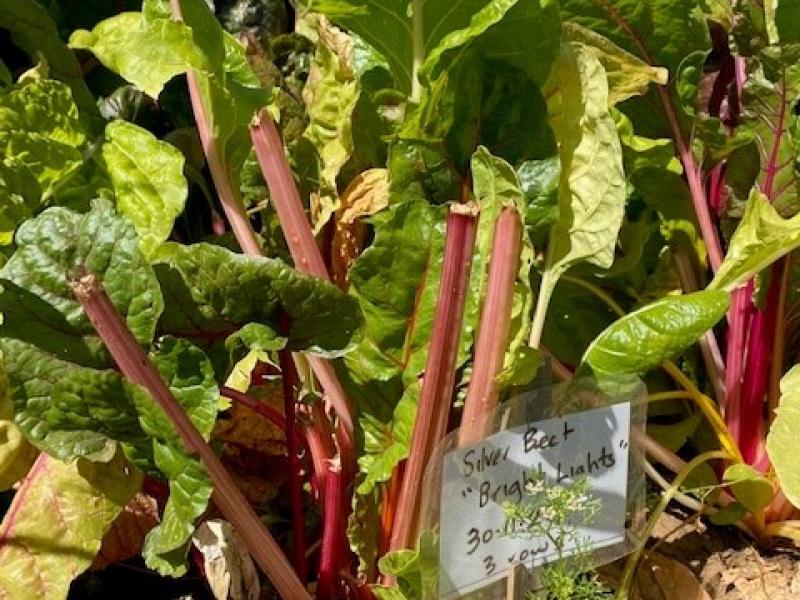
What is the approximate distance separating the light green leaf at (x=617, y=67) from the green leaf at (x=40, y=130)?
1.41 ft

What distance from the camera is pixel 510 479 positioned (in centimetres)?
77

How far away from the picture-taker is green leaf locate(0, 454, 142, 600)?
2.53ft

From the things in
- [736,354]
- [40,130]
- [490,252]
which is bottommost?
[736,354]

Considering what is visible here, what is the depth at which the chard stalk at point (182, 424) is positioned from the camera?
0.63 m

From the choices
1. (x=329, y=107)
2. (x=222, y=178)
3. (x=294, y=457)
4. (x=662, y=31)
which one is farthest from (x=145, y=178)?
(x=662, y=31)

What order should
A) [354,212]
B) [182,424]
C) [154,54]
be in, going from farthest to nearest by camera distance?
[354,212], [154,54], [182,424]

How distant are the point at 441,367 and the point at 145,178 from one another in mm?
328

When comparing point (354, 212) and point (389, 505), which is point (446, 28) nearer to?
point (354, 212)

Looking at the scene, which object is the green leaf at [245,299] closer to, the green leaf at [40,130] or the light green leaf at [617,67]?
the green leaf at [40,130]

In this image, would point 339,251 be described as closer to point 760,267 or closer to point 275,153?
point 275,153

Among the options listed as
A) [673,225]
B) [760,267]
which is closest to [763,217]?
[760,267]

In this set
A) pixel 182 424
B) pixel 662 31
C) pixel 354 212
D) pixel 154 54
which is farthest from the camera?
→ pixel 662 31

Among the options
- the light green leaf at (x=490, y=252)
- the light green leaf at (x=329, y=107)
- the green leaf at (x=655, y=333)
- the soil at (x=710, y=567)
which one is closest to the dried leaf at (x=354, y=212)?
the light green leaf at (x=329, y=107)

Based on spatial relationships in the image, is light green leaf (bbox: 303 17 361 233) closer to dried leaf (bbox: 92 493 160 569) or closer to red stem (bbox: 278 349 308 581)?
red stem (bbox: 278 349 308 581)
